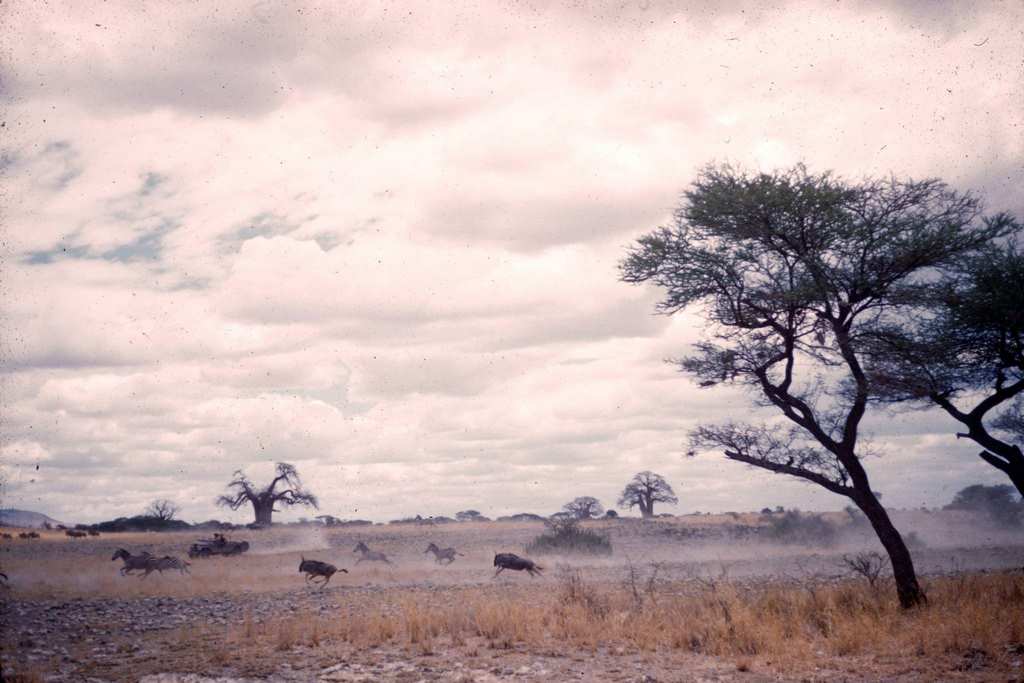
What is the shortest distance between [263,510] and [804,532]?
44.4m

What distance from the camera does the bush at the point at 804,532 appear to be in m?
49.5

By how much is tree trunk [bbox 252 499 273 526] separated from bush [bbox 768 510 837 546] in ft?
136

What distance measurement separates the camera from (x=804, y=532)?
50.9 metres

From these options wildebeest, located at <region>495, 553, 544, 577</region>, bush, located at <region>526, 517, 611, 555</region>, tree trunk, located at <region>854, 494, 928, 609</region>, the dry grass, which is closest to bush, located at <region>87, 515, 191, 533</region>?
bush, located at <region>526, 517, 611, 555</region>

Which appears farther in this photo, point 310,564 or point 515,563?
point 515,563

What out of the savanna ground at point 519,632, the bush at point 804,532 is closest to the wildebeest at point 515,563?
the savanna ground at point 519,632

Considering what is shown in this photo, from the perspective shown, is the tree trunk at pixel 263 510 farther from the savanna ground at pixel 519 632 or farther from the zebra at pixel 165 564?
the savanna ground at pixel 519 632

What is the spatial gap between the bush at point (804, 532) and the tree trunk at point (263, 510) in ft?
136

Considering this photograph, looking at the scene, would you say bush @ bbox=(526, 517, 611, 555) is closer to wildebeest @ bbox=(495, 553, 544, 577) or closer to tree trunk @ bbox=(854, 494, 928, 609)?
wildebeest @ bbox=(495, 553, 544, 577)

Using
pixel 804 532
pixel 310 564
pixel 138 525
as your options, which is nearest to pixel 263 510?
pixel 138 525

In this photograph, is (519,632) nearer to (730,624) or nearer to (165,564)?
(730,624)

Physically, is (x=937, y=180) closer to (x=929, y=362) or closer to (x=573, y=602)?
(x=929, y=362)

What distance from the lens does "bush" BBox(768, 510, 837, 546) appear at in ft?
162

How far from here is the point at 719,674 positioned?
1166 centimetres
